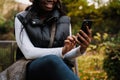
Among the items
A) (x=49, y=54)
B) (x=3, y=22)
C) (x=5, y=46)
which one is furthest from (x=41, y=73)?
(x=3, y=22)

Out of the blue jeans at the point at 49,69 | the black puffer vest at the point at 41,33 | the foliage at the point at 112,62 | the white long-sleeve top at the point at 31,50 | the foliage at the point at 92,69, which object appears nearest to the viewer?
the blue jeans at the point at 49,69

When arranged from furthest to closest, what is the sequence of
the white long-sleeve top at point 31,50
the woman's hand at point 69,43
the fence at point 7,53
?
the fence at point 7,53, the white long-sleeve top at point 31,50, the woman's hand at point 69,43

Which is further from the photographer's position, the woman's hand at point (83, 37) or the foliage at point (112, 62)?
the foliage at point (112, 62)

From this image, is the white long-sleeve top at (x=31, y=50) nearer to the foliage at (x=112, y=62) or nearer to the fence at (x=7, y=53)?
the fence at (x=7, y=53)

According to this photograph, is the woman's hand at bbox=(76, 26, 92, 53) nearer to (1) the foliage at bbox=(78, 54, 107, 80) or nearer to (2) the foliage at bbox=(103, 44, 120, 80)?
(2) the foliage at bbox=(103, 44, 120, 80)

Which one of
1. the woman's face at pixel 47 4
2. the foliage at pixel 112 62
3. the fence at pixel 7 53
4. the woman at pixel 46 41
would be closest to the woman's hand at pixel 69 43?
A: the woman at pixel 46 41

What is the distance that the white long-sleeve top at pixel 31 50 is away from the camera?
4105mm

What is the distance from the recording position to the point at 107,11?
18453 mm

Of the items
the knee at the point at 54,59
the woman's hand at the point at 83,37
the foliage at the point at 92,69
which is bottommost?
the foliage at the point at 92,69

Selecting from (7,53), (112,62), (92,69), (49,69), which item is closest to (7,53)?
(7,53)

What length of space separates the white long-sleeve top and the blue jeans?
10 cm

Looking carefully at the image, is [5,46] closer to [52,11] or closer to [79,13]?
[52,11]

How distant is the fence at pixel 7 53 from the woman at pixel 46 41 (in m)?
0.89

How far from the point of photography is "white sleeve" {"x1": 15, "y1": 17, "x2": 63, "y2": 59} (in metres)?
4.11
